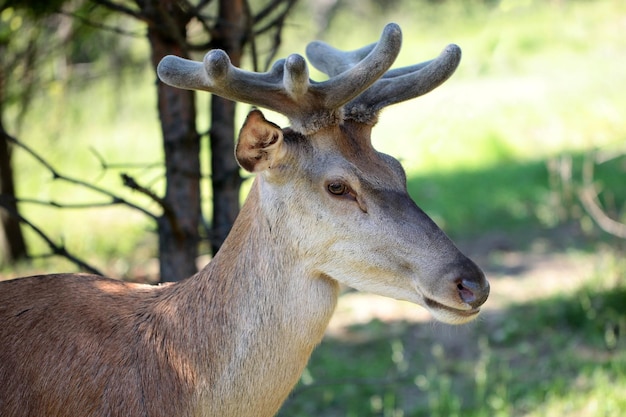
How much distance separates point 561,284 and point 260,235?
15.9 ft

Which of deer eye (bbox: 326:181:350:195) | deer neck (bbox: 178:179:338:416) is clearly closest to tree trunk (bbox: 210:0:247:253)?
deer neck (bbox: 178:179:338:416)

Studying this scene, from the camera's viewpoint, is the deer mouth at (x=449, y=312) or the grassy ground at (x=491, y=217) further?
the grassy ground at (x=491, y=217)

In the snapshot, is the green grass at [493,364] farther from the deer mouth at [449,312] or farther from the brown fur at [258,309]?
the deer mouth at [449,312]

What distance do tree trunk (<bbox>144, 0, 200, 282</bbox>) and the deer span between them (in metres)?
0.94

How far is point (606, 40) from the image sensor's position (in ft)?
50.7

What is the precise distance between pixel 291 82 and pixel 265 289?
72 cm

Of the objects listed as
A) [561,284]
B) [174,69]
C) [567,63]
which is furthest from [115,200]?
[567,63]

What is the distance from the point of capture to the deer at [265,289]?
289 centimetres

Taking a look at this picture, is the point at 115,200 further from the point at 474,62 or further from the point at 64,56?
the point at 474,62

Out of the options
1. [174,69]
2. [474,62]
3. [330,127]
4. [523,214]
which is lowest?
[523,214]

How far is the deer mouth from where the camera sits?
2.85 metres

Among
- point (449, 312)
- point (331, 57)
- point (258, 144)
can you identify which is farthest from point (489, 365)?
point (258, 144)

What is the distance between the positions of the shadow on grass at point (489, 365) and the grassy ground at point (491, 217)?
16mm

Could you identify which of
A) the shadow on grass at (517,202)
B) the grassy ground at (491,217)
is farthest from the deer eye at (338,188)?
the shadow on grass at (517,202)
